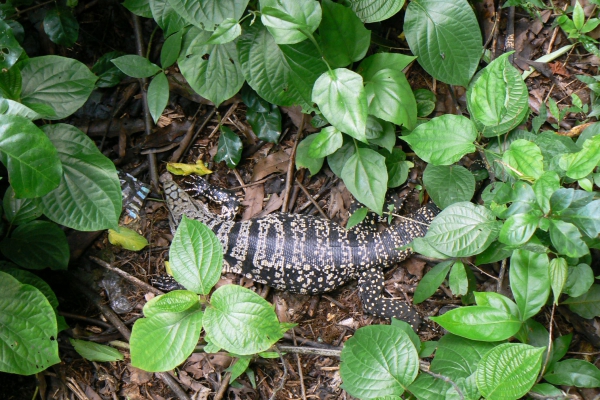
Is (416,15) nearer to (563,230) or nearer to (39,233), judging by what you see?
(563,230)

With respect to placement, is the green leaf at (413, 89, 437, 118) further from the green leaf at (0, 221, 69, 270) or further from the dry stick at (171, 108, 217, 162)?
the green leaf at (0, 221, 69, 270)

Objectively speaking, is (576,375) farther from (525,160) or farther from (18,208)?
(18,208)

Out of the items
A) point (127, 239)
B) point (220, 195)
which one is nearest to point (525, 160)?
point (220, 195)

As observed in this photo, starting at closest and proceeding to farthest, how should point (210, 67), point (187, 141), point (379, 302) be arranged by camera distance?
1. point (210, 67)
2. point (379, 302)
3. point (187, 141)

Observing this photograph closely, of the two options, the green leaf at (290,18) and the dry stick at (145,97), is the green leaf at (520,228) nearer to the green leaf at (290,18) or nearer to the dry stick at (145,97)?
the green leaf at (290,18)

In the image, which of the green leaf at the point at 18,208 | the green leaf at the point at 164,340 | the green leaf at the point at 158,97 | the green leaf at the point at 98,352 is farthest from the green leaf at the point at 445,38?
the green leaf at the point at 98,352

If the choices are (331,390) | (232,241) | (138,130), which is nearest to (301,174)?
(232,241)
